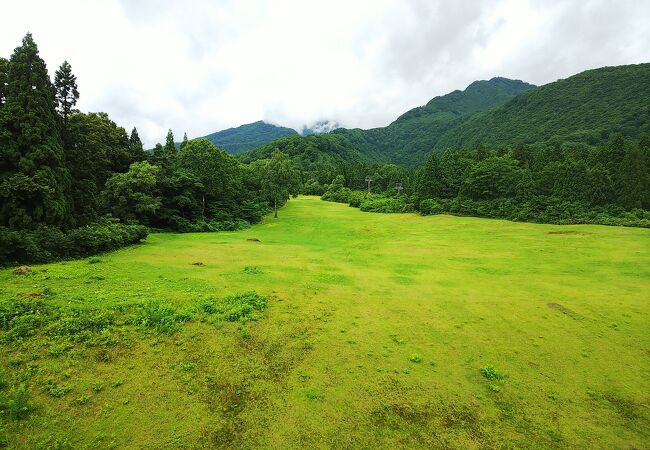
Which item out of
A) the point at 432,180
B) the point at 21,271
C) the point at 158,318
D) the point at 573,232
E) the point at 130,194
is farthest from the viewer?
the point at 432,180

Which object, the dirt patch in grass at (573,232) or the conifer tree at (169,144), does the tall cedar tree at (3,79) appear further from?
the dirt patch in grass at (573,232)

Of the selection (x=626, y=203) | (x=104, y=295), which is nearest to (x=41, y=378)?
(x=104, y=295)

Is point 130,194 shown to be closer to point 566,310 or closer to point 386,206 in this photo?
point 566,310

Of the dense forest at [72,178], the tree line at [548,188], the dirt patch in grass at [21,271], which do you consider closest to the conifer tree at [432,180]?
the tree line at [548,188]

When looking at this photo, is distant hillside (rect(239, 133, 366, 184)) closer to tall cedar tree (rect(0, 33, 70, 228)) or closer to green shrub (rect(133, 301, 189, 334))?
tall cedar tree (rect(0, 33, 70, 228))

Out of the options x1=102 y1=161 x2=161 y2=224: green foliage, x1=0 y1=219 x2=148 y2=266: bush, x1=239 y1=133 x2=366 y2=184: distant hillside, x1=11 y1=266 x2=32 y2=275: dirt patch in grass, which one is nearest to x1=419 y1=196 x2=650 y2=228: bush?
x1=102 y1=161 x2=161 y2=224: green foliage

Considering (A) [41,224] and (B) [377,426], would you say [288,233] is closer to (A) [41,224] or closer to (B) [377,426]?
(A) [41,224]

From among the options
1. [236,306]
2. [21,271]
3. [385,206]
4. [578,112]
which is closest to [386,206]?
[385,206]
